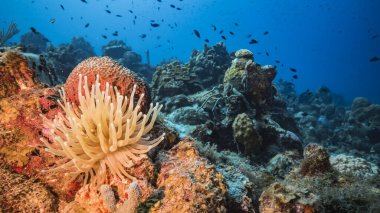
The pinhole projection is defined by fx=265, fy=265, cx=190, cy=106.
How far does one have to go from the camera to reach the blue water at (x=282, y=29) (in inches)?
4916

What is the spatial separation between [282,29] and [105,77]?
523 feet

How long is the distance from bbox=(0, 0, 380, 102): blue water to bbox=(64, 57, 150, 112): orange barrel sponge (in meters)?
117

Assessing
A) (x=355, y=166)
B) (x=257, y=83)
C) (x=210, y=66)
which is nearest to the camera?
(x=355, y=166)

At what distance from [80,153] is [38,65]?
3.57 m

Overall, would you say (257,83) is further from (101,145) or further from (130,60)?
(130,60)

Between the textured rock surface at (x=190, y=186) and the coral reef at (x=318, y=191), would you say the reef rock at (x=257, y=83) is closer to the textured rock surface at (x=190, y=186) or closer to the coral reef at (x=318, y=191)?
the coral reef at (x=318, y=191)

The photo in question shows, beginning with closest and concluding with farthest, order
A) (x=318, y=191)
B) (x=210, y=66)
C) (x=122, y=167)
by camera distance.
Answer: (x=122, y=167), (x=318, y=191), (x=210, y=66)

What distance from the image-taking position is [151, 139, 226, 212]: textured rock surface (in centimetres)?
235

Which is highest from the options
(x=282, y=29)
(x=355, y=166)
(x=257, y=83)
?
(x=282, y=29)

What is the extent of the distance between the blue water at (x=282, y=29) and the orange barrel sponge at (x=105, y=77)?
117m

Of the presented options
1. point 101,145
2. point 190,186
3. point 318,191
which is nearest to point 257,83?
point 318,191

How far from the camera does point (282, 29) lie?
148 meters

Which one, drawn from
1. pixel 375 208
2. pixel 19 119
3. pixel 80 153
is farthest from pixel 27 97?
pixel 375 208

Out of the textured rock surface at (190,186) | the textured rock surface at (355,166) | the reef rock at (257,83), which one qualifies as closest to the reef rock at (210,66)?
the reef rock at (257,83)
